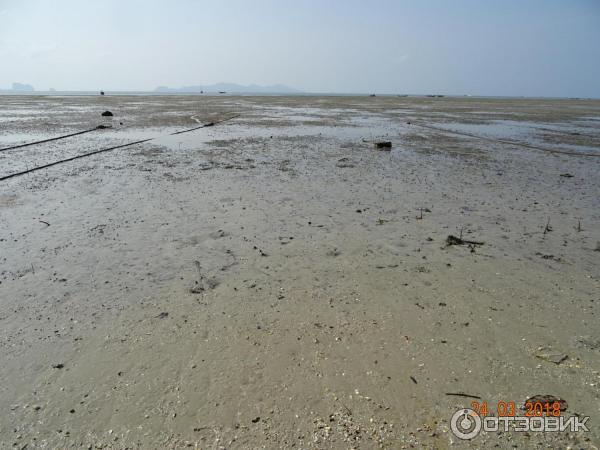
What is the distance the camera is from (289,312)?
4633mm

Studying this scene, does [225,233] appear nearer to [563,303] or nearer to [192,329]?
[192,329]

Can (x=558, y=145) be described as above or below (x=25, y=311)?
above

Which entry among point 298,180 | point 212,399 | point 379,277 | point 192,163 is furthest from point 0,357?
point 192,163

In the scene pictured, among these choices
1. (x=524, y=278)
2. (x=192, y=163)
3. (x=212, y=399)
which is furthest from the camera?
(x=192, y=163)

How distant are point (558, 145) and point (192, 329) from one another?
20.0 metres

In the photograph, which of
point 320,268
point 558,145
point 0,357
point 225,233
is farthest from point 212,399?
point 558,145

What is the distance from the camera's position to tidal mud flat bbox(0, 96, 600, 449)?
10.3 ft

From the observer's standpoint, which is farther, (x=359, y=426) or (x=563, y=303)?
(x=563, y=303)

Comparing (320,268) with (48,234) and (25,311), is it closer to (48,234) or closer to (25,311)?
(25,311)

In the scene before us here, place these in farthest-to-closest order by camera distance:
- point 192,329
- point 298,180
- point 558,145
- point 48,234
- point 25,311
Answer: point 558,145, point 298,180, point 48,234, point 25,311, point 192,329

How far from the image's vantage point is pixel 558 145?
17969 mm

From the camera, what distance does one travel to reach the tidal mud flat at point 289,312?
3.13 meters

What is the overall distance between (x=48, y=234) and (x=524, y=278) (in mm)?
7971
